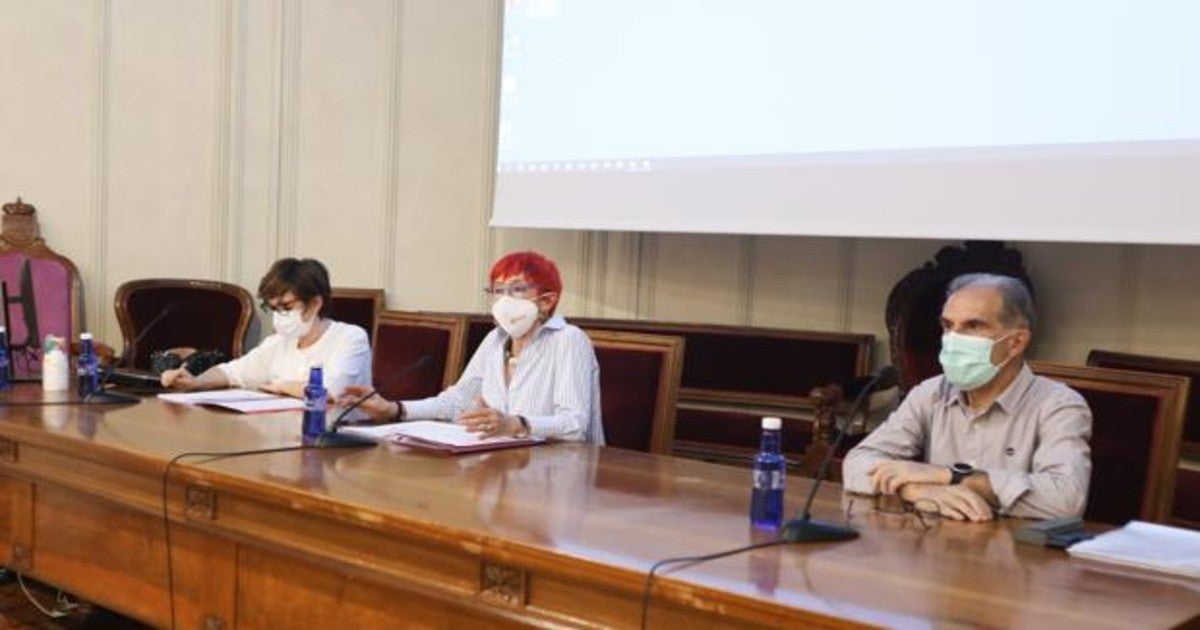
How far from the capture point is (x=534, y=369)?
9.04 feet

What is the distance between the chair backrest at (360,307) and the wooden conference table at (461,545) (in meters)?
2.24

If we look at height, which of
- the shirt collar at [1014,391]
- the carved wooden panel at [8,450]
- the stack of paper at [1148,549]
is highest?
the shirt collar at [1014,391]

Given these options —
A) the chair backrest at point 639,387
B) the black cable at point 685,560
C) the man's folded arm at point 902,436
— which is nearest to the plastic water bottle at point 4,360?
the chair backrest at point 639,387

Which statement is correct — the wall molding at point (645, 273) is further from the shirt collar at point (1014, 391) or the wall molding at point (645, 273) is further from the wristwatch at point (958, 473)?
the wristwatch at point (958, 473)

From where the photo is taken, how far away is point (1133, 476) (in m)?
2.15

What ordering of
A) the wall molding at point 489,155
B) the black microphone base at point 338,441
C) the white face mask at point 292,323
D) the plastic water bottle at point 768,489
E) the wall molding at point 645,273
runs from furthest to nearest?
the wall molding at point 489,155 < the wall molding at point 645,273 < the white face mask at point 292,323 < the black microphone base at point 338,441 < the plastic water bottle at point 768,489

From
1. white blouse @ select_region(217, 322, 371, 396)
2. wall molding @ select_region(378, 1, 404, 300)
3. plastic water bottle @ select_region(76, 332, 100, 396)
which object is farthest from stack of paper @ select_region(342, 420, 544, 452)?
wall molding @ select_region(378, 1, 404, 300)

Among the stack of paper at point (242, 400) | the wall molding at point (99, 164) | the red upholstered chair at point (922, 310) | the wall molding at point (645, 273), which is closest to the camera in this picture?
the stack of paper at point (242, 400)

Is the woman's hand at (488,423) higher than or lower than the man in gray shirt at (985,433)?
lower

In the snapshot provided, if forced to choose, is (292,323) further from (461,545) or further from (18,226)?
(18,226)

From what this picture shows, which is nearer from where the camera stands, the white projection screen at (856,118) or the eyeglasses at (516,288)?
the eyeglasses at (516,288)

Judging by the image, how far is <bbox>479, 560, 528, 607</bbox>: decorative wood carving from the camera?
62.0 inches

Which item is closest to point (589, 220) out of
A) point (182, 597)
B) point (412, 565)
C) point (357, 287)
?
point (357, 287)

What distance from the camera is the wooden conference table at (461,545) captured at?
1385 mm
